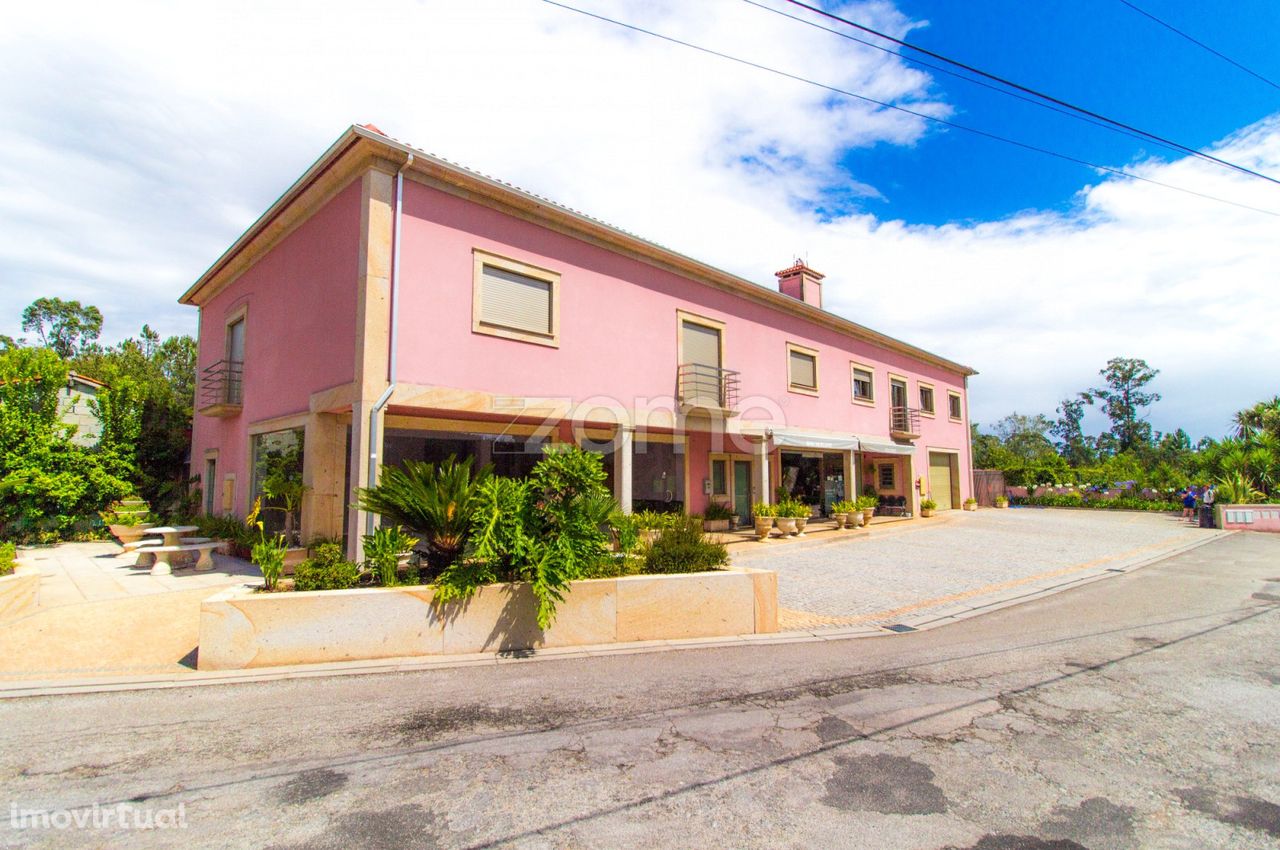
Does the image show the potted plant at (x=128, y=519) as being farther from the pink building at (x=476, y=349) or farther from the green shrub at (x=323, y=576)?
the green shrub at (x=323, y=576)

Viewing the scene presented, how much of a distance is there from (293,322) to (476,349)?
421 cm

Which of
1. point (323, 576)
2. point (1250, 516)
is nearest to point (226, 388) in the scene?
point (323, 576)

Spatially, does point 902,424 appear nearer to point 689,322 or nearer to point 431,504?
point 689,322

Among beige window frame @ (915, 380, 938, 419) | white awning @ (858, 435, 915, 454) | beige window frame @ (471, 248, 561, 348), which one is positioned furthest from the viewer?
beige window frame @ (915, 380, 938, 419)

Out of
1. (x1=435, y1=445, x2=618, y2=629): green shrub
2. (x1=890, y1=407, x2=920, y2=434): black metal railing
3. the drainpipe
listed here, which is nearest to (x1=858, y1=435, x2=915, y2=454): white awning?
(x1=890, y1=407, x2=920, y2=434): black metal railing

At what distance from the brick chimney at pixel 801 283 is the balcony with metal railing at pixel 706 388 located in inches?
218

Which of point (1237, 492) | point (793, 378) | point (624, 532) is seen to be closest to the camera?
point (624, 532)

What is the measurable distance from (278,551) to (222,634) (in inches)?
35.7

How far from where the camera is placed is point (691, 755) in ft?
12.4

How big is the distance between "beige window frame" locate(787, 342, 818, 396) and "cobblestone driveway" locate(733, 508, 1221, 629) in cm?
459

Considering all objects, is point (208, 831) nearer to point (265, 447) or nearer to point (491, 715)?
point (491, 715)

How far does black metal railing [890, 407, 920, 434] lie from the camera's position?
22016 mm

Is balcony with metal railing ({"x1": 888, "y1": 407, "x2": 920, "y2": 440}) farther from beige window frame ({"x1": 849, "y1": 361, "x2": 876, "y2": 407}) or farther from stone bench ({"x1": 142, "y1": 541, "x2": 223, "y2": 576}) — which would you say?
stone bench ({"x1": 142, "y1": 541, "x2": 223, "y2": 576})

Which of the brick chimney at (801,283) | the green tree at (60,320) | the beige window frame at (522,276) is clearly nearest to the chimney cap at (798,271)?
the brick chimney at (801,283)
